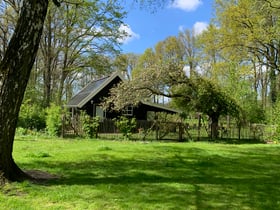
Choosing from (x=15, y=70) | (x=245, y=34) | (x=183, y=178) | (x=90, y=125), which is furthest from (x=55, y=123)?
(x=245, y=34)

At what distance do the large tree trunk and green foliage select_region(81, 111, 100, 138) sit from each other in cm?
1220

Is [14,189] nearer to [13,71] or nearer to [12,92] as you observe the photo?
[12,92]

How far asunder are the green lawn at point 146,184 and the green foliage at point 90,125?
776cm

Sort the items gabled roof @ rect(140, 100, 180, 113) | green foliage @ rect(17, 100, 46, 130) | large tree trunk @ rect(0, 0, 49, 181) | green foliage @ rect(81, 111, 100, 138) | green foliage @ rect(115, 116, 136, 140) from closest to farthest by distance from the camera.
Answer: large tree trunk @ rect(0, 0, 49, 181) < green foliage @ rect(115, 116, 136, 140) < green foliage @ rect(81, 111, 100, 138) < green foliage @ rect(17, 100, 46, 130) < gabled roof @ rect(140, 100, 180, 113)

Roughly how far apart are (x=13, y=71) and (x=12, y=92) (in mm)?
371

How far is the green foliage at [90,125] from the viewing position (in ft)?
59.1

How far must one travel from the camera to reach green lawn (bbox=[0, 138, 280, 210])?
4.95 metres

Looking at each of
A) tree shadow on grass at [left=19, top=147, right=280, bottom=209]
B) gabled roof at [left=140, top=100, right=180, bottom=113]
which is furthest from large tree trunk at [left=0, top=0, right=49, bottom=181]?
gabled roof at [left=140, top=100, right=180, bottom=113]

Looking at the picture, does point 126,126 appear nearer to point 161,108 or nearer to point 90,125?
point 90,125

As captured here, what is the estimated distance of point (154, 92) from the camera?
21062mm

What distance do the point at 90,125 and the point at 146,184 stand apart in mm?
12234

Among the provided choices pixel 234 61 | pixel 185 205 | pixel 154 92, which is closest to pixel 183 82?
pixel 154 92

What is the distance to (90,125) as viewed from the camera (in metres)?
18.0

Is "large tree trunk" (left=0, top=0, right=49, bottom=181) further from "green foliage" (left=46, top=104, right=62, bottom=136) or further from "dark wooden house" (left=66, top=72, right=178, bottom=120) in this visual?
"dark wooden house" (left=66, top=72, right=178, bottom=120)
